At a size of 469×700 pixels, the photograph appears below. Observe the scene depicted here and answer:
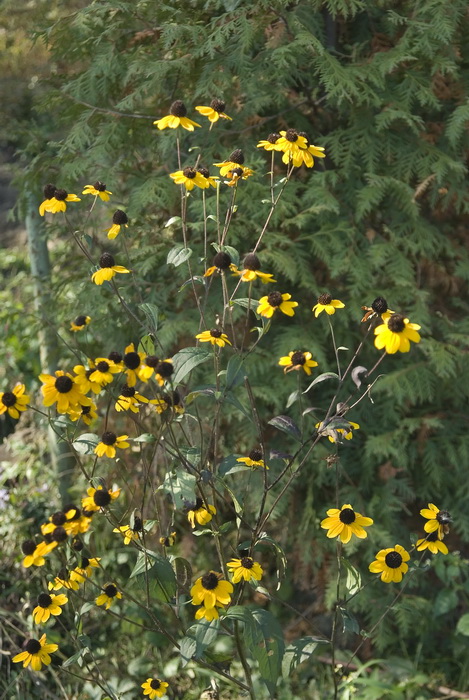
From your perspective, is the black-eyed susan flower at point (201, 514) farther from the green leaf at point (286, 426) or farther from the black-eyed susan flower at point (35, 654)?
the black-eyed susan flower at point (35, 654)

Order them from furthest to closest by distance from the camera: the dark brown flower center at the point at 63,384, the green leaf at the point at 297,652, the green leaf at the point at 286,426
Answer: the green leaf at the point at 297,652 < the green leaf at the point at 286,426 < the dark brown flower center at the point at 63,384

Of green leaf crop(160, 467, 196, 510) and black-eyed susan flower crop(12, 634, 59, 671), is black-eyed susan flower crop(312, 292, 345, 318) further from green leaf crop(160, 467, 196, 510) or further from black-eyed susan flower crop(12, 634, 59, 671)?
black-eyed susan flower crop(12, 634, 59, 671)

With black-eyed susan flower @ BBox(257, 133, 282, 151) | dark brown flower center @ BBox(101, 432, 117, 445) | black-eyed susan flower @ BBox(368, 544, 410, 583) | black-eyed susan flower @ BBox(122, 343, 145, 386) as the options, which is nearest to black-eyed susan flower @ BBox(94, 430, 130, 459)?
dark brown flower center @ BBox(101, 432, 117, 445)

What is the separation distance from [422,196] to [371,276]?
44 cm

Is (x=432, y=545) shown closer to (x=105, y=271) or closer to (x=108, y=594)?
(x=108, y=594)

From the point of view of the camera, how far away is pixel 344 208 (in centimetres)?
265

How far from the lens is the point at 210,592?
5.01ft

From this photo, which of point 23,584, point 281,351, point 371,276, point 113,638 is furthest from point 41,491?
point 371,276

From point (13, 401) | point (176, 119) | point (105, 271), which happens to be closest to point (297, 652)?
point (13, 401)

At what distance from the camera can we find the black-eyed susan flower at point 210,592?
1512 millimetres

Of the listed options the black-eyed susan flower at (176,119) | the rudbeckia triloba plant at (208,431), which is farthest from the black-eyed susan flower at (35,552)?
the black-eyed susan flower at (176,119)

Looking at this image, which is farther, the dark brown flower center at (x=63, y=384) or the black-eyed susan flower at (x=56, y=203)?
the black-eyed susan flower at (x=56, y=203)

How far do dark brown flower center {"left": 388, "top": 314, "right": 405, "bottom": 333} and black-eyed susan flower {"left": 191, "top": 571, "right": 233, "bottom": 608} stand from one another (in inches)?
24.7

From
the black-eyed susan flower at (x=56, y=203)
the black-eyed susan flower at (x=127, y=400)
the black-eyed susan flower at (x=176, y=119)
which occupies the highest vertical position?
the black-eyed susan flower at (x=176, y=119)
